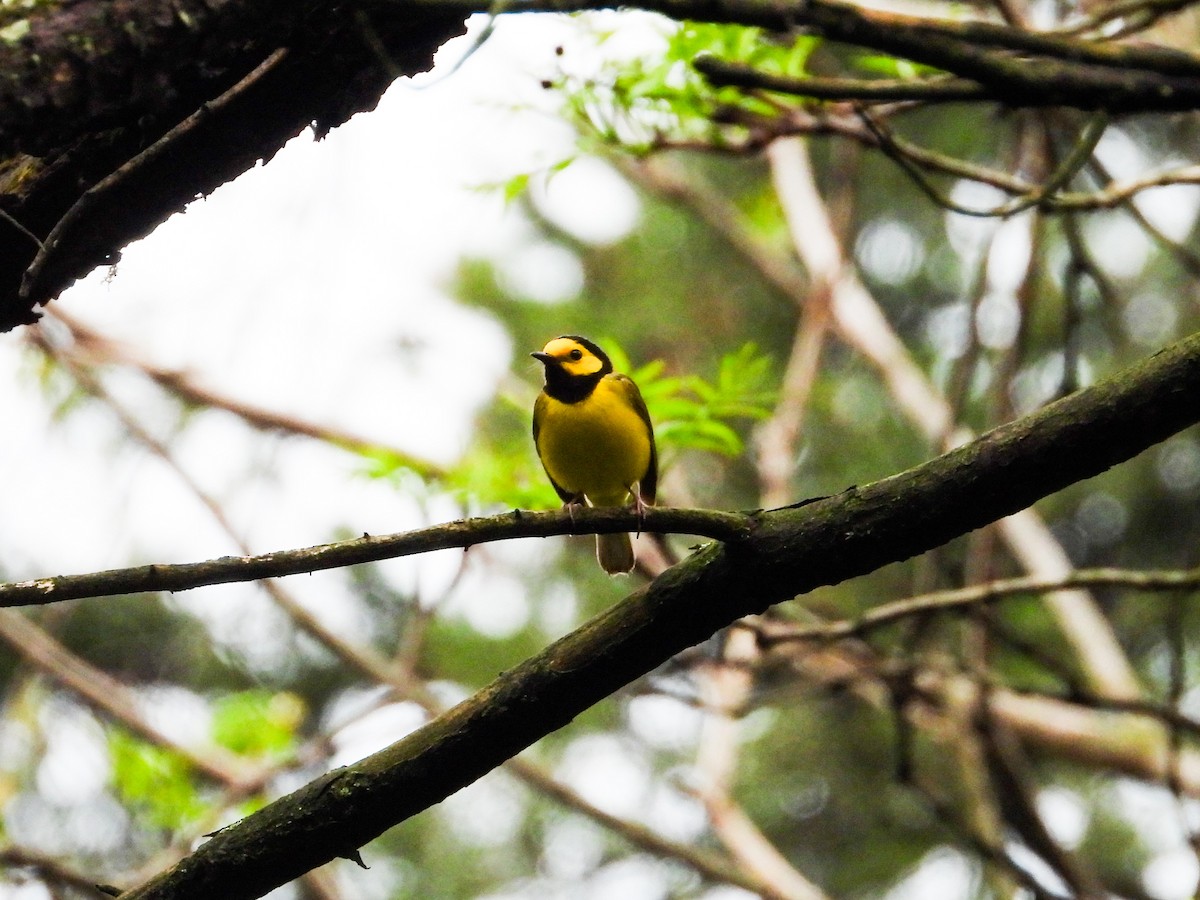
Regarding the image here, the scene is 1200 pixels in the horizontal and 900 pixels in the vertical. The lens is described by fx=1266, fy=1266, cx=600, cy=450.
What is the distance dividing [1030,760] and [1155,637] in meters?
1.63

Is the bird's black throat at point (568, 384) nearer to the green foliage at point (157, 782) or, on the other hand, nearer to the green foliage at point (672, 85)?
the green foliage at point (672, 85)

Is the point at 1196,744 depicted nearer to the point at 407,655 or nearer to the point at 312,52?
the point at 407,655

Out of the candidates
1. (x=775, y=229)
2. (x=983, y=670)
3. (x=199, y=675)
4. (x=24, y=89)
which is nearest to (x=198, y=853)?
(x=24, y=89)

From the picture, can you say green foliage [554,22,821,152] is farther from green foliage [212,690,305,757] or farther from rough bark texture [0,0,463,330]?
green foliage [212,690,305,757]

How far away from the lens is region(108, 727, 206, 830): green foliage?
19.0ft

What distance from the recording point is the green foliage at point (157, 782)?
580 cm

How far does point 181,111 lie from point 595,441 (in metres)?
2.68

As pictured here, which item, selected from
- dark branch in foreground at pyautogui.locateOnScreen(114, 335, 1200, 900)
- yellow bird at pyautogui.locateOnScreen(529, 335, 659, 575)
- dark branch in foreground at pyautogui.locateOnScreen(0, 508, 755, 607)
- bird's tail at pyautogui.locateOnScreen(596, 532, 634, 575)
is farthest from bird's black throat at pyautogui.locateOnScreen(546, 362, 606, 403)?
dark branch in foreground at pyautogui.locateOnScreen(114, 335, 1200, 900)

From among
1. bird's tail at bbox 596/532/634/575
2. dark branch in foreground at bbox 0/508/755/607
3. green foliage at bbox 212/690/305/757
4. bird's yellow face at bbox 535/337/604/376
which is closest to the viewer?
dark branch in foreground at bbox 0/508/755/607

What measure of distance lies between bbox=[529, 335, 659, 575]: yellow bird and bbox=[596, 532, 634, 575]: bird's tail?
27mm

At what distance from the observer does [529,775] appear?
577cm

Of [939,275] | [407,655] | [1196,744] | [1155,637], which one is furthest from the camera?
[939,275]

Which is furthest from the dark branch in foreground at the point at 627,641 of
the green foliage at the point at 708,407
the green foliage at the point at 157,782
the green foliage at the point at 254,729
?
the green foliage at the point at 254,729

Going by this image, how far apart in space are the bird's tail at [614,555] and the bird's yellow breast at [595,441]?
37cm
